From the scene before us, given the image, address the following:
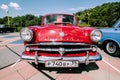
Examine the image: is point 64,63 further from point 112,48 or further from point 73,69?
point 112,48

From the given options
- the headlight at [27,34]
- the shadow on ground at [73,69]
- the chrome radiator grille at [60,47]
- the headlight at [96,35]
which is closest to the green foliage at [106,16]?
the shadow on ground at [73,69]

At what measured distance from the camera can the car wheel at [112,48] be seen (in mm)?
7223

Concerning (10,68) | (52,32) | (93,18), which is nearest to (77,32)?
(52,32)

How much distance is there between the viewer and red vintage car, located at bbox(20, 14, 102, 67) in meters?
4.29

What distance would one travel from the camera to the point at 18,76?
178 inches

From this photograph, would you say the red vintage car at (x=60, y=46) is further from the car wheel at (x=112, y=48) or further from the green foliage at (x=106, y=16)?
the green foliage at (x=106, y=16)

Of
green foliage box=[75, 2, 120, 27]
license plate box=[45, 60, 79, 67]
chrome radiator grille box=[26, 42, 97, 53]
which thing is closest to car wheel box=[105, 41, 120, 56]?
chrome radiator grille box=[26, 42, 97, 53]

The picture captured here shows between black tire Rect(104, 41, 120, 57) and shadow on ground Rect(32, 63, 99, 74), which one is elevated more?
black tire Rect(104, 41, 120, 57)

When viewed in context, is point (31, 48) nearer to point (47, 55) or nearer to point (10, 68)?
point (47, 55)

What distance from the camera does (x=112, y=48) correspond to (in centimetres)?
750

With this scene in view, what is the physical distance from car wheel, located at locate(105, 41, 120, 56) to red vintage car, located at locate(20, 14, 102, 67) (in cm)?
285

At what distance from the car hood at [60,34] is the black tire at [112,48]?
3.04 m

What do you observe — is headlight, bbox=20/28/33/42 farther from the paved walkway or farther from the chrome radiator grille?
the paved walkway

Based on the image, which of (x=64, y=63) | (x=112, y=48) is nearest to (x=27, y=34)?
(x=64, y=63)
